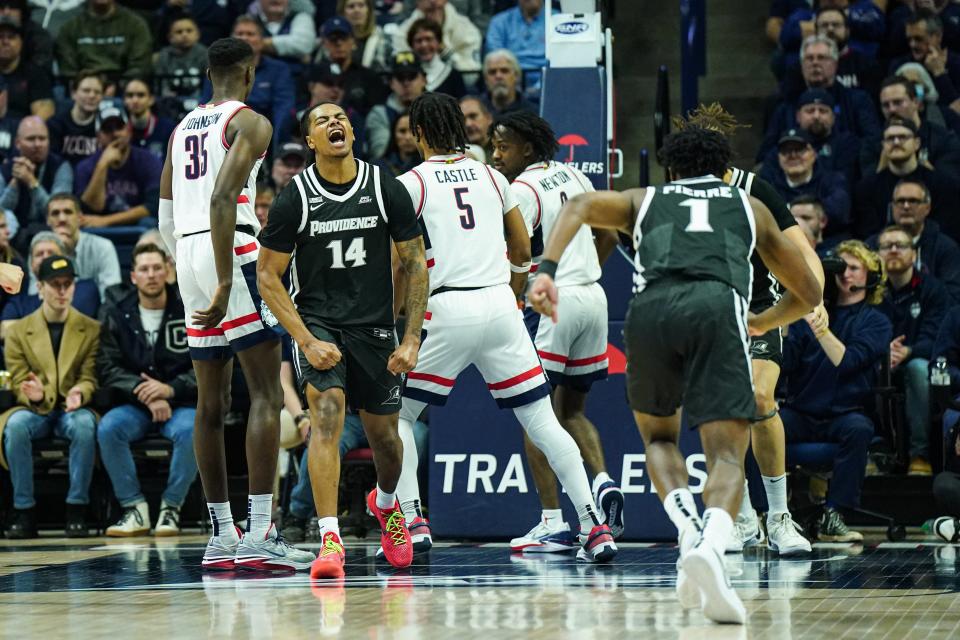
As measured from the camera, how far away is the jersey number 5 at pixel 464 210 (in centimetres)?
770

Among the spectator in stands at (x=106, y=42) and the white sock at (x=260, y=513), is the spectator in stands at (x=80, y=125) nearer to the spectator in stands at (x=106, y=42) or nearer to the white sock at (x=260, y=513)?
the spectator in stands at (x=106, y=42)

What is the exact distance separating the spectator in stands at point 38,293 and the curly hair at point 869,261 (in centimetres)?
534

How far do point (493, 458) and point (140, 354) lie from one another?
9.13 feet

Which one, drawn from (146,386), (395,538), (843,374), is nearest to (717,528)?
(395,538)

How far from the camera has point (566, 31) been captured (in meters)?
9.98

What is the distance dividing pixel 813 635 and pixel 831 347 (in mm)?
4046

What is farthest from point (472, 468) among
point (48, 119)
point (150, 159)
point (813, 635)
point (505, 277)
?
point (48, 119)

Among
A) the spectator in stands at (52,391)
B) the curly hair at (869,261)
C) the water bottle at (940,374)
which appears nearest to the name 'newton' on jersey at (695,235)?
the curly hair at (869,261)

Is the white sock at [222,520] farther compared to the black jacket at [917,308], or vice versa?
the black jacket at [917,308]

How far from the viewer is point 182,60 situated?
14648mm

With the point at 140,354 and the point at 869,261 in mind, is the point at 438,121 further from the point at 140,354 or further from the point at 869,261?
the point at 140,354

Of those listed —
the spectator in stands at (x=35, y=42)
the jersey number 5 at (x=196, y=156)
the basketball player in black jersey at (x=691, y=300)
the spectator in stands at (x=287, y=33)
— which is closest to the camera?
the basketball player in black jersey at (x=691, y=300)

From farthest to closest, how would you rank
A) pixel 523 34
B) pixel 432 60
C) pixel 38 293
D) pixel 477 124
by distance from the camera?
pixel 523 34
pixel 432 60
pixel 477 124
pixel 38 293

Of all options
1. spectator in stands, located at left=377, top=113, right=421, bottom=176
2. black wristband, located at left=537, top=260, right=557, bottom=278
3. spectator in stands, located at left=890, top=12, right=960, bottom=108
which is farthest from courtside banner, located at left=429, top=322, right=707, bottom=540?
spectator in stands, located at left=890, top=12, right=960, bottom=108
